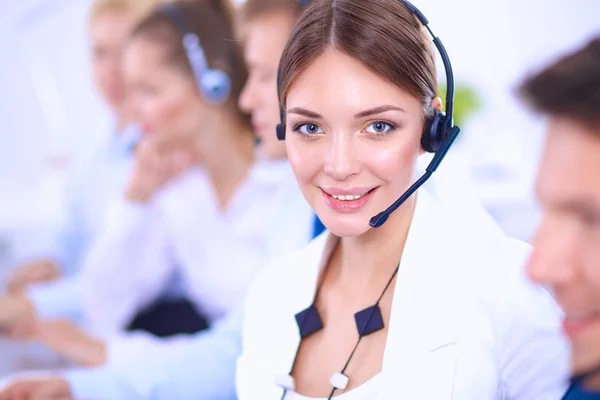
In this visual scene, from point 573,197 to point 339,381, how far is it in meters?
0.40

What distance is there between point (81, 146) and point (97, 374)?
0.98m

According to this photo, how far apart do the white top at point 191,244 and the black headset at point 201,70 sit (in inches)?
7.5

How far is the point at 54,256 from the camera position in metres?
1.98

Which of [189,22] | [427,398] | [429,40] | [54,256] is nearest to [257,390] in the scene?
[427,398]

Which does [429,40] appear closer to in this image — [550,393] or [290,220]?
[550,393]

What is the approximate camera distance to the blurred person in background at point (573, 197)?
1.52 ft

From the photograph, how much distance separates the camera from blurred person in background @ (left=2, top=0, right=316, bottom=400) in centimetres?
112

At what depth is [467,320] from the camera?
70 cm

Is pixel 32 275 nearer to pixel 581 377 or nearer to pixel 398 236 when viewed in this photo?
pixel 398 236

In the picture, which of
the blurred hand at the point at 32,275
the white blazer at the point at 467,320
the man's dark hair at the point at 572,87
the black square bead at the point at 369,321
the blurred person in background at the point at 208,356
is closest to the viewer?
the man's dark hair at the point at 572,87

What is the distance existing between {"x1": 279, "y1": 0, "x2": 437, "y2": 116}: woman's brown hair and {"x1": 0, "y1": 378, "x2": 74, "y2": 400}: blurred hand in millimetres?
877

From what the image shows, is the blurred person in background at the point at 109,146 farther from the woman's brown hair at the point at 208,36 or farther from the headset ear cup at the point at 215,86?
the headset ear cup at the point at 215,86

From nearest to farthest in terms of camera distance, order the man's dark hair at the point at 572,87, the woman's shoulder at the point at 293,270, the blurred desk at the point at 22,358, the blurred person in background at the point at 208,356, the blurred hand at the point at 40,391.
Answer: the man's dark hair at the point at 572,87 → the woman's shoulder at the point at 293,270 → the blurred person in background at the point at 208,356 → the blurred hand at the point at 40,391 → the blurred desk at the point at 22,358

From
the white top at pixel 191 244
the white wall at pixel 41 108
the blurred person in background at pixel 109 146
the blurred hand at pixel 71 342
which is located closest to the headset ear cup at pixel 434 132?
the white top at pixel 191 244
